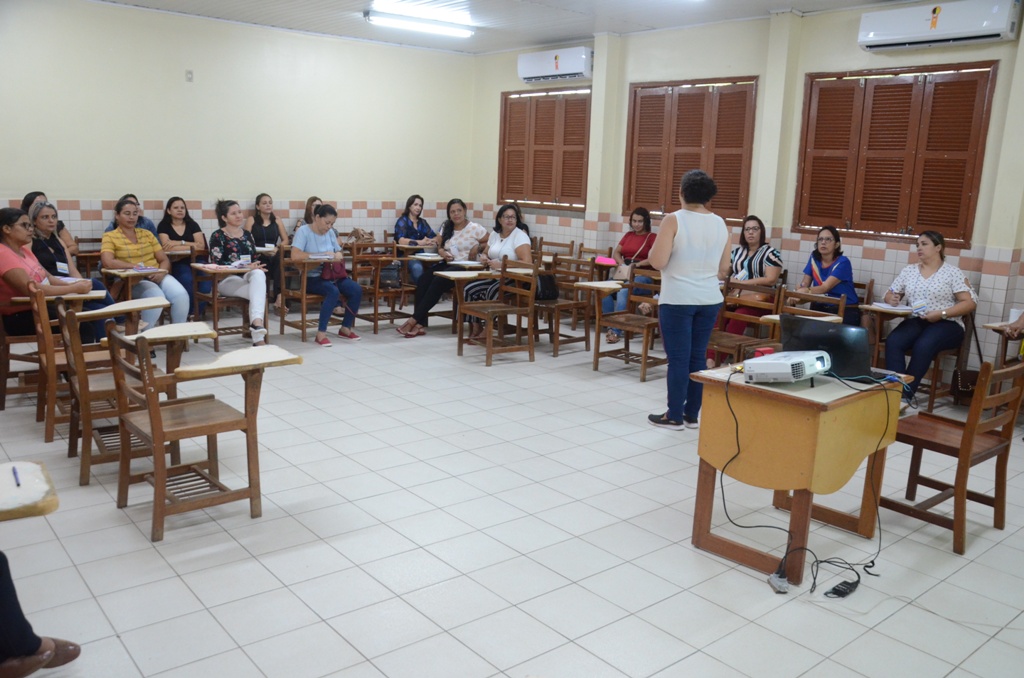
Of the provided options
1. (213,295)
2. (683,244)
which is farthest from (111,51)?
(683,244)

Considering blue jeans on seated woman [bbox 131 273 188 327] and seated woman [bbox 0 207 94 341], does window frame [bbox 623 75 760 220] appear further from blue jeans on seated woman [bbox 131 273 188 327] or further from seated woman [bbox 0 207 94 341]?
seated woman [bbox 0 207 94 341]

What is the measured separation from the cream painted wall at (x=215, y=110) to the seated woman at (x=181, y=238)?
514 mm

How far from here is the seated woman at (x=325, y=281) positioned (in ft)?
24.3

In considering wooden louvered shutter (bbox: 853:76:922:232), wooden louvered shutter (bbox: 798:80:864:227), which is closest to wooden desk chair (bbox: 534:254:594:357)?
wooden louvered shutter (bbox: 798:80:864:227)

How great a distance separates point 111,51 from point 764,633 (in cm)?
771

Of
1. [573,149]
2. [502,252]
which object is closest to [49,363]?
[502,252]

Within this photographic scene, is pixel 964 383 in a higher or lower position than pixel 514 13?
lower

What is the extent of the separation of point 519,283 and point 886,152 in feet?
10.8

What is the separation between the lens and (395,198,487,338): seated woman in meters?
7.89

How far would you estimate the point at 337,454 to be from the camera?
4.50m

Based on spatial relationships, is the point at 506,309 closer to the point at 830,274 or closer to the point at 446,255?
the point at 446,255

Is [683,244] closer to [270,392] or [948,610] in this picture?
[948,610]

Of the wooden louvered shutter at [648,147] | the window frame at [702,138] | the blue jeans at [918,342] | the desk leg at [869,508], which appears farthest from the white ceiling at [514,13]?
the desk leg at [869,508]

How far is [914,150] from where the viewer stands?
6.47 m
